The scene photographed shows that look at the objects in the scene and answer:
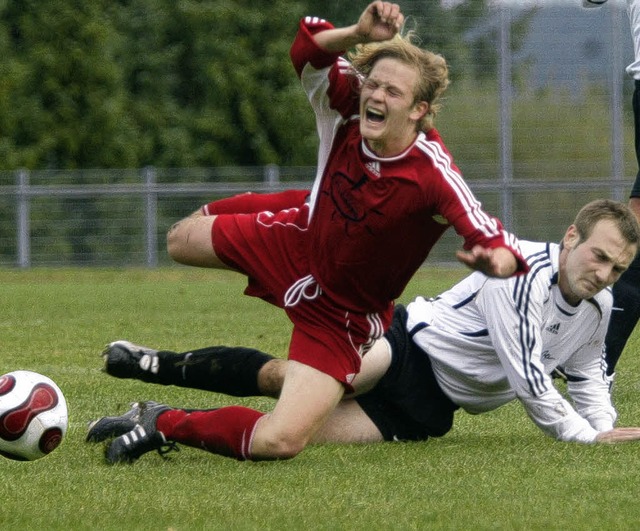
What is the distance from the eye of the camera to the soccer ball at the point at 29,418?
4684mm

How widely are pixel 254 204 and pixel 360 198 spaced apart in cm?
86

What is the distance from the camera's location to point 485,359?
5.41 metres

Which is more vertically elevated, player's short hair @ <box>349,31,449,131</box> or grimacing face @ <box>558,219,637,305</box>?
player's short hair @ <box>349,31,449,131</box>

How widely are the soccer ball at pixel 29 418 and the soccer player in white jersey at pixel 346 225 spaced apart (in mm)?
227

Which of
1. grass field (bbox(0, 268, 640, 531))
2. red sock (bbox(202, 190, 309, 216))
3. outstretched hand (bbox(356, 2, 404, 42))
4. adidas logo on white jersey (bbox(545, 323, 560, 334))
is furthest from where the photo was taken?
red sock (bbox(202, 190, 309, 216))

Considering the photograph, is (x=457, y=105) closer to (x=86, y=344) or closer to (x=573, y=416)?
(x=86, y=344)

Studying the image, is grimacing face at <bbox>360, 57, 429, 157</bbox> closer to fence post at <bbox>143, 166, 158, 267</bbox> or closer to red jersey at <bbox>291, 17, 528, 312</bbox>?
red jersey at <bbox>291, 17, 528, 312</bbox>

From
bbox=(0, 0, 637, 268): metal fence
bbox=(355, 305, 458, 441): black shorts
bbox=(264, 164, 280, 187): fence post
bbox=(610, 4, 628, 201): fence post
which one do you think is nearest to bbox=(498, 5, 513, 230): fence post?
bbox=(0, 0, 637, 268): metal fence

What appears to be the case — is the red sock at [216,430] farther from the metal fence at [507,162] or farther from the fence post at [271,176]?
the fence post at [271,176]

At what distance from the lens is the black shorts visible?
5.48 metres

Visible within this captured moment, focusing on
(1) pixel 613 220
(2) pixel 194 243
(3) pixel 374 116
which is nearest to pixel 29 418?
(2) pixel 194 243

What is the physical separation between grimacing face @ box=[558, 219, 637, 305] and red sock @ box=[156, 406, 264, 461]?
1.28 meters

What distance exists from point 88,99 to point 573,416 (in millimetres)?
18621

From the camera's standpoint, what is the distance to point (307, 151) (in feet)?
82.6
